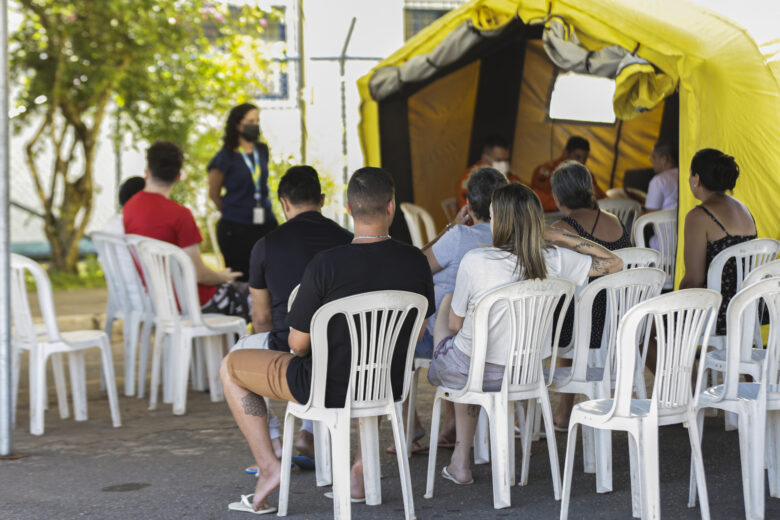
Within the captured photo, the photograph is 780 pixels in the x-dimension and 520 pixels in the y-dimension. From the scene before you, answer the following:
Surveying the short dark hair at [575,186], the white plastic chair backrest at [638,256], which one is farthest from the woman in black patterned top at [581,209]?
the white plastic chair backrest at [638,256]

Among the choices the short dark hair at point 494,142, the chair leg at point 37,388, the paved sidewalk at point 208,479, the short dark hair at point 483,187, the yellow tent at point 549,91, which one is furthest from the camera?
the short dark hair at point 494,142

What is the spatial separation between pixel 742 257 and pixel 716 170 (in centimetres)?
49

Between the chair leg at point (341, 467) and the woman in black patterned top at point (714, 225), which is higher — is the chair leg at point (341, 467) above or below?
below

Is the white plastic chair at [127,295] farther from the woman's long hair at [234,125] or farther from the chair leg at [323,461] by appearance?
the chair leg at [323,461]

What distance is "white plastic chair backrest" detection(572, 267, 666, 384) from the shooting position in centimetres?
430

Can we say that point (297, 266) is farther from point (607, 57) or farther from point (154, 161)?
point (607, 57)

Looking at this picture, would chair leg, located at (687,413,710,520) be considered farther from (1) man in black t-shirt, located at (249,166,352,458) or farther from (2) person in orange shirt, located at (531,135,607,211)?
(2) person in orange shirt, located at (531,135,607,211)

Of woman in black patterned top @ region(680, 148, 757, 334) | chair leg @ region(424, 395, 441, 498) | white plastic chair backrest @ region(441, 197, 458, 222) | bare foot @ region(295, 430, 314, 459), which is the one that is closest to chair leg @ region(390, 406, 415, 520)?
chair leg @ region(424, 395, 441, 498)

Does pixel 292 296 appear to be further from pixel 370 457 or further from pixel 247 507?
pixel 247 507

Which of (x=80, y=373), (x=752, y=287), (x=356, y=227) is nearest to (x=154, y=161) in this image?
(x=80, y=373)

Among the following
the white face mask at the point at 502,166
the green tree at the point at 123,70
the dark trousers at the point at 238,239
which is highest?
the green tree at the point at 123,70

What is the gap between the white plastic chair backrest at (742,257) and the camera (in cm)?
517

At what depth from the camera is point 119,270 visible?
21.4ft

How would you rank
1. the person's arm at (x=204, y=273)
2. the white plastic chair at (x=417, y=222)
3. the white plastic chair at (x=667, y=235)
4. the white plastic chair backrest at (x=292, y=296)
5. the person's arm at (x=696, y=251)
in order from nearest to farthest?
the white plastic chair backrest at (x=292, y=296)
the person's arm at (x=696, y=251)
the person's arm at (x=204, y=273)
the white plastic chair at (x=667, y=235)
the white plastic chair at (x=417, y=222)
